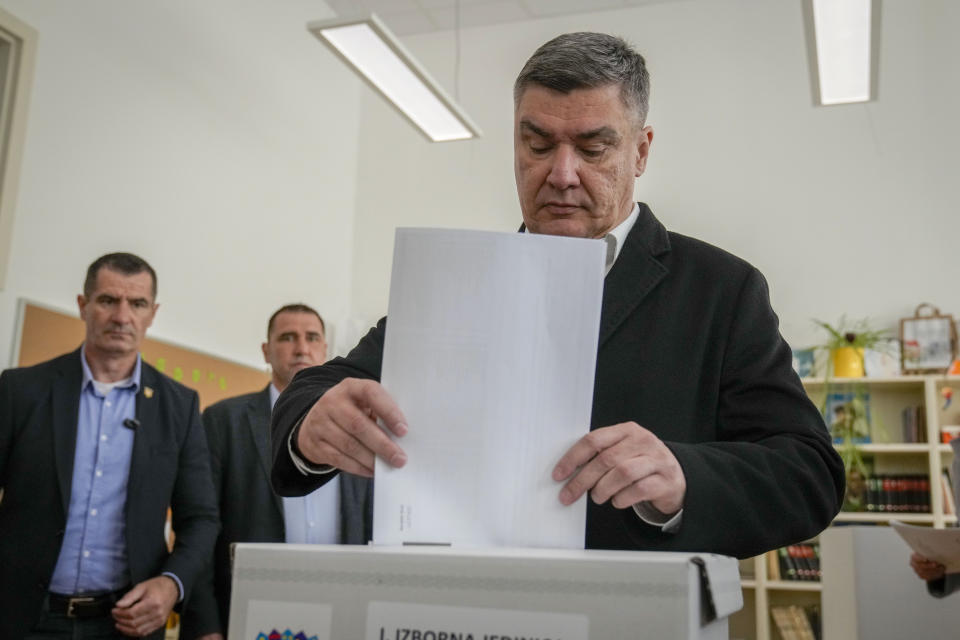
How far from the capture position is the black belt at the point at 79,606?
2.49 m

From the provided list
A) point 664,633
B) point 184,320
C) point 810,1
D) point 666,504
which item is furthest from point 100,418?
point 810,1

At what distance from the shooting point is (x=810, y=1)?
3613 millimetres

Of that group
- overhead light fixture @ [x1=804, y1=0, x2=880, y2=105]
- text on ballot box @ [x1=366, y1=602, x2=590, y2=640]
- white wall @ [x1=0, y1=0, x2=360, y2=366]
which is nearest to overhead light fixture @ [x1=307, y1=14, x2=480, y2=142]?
white wall @ [x1=0, y1=0, x2=360, y2=366]

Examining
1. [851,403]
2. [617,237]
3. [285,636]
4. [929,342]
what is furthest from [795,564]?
[285,636]

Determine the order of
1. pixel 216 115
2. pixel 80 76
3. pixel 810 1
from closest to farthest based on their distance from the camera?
pixel 810 1, pixel 80 76, pixel 216 115

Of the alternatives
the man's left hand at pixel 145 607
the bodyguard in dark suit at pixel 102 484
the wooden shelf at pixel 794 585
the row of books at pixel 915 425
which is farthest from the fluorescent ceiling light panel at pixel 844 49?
the man's left hand at pixel 145 607

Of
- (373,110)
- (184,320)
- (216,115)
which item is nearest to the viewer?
(184,320)

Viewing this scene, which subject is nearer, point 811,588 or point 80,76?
point 80,76

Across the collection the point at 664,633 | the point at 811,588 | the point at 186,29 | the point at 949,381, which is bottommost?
the point at 811,588

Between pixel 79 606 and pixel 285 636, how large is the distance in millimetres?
2074

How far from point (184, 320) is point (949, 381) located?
4.01m

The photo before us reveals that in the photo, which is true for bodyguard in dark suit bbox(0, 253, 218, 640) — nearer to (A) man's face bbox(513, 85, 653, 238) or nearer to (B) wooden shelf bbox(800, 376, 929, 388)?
(A) man's face bbox(513, 85, 653, 238)

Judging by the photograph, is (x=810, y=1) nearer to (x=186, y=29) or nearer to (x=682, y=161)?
(x=682, y=161)

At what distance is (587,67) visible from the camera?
1.08m
